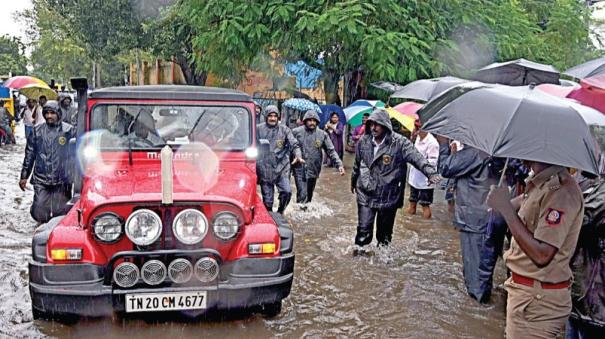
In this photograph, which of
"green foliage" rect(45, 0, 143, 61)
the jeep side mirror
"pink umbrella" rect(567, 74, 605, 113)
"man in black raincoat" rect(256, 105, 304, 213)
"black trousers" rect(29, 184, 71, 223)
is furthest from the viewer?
"green foliage" rect(45, 0, 143, 61)

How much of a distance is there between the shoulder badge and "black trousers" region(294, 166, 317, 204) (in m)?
6.10

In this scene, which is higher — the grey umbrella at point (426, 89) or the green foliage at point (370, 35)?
the green foliage at point (370, 35)

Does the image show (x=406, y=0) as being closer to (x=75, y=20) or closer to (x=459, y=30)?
(x=459, y=30)

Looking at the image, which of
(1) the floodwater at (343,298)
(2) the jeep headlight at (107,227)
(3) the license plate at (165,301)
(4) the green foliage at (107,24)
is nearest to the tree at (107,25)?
(4) the green foliage at (107,24)

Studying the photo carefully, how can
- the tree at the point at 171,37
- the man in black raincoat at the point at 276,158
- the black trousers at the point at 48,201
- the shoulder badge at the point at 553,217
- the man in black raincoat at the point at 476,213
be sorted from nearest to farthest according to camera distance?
1. the shoulder badge at the point at 553,217
2. the man in black raincoat at the point at 476,213
3. the black trousers at the point at 48,201
4. the man in black raincoat at the point at 276,158
5. the tree at the point at 171,37

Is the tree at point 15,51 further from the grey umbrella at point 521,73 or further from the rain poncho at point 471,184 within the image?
the rain poncho at point 471,184

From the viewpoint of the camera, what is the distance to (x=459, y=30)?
14.7m

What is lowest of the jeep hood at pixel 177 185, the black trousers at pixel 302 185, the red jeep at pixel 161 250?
the black trousers at pixel 302 185

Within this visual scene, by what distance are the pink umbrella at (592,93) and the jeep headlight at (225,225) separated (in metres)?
2.72

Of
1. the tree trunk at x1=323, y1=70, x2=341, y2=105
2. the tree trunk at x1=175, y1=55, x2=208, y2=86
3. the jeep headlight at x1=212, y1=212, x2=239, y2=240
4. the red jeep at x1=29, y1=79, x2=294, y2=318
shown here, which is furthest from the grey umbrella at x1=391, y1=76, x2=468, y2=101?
the tree trunk at x1=175, y1=55, x2=208, y2=86

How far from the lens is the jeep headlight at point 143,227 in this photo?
4.21 m

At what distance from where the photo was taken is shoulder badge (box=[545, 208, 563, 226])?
2910 millimetres

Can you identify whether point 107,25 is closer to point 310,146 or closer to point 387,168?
point 310,146

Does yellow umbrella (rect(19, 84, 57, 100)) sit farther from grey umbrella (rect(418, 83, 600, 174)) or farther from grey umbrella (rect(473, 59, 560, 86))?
grey umbrella (rect(418, 83, 600, 174))
